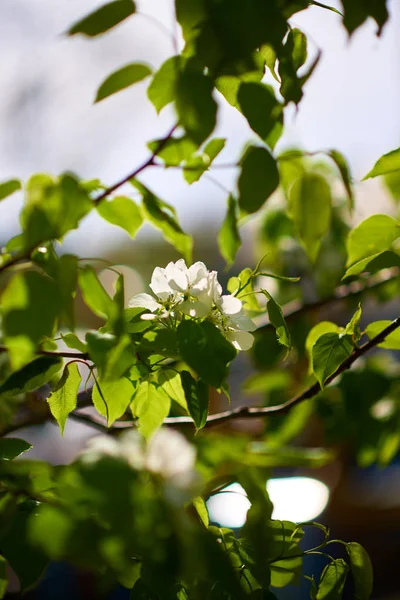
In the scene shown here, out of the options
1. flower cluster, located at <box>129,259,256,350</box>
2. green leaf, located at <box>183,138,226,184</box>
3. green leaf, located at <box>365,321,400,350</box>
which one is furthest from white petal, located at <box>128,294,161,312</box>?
green leaf, located at <box>365,321,400,350</box>

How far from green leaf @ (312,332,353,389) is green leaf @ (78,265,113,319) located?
0.61 ft

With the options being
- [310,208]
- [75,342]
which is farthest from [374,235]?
[75,342]

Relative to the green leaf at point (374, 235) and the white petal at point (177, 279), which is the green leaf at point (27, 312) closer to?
the white petal at point (177, 279)

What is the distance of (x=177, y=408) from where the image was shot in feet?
2.13

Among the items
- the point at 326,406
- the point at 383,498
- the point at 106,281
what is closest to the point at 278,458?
the point at 326,406

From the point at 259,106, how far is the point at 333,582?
1.18 feet

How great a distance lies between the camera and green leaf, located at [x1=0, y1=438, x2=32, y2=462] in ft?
1.48

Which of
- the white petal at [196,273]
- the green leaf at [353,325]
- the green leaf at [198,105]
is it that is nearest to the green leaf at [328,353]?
the green leaf at [353,325]

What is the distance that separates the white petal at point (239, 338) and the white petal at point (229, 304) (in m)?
0.02

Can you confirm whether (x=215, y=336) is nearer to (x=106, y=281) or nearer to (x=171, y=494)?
(x=171, y=494)

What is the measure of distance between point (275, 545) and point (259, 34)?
36 centimetres

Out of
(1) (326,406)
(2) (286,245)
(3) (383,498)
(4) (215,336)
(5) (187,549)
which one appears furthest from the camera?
(3) (383,498)

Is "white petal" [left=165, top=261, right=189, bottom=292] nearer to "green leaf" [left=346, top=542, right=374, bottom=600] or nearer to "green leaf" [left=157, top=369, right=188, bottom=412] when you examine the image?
"green leaf" [left=157, top=369, right=188, bottom=412]

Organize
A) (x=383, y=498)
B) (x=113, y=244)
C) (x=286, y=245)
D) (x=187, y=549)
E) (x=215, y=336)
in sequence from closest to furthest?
1. (x=187, y=549)
2. (x=215, y=336)
3. (x=286, y=245)
4. (x=383, y=498)
5. (x=113, y=244)
